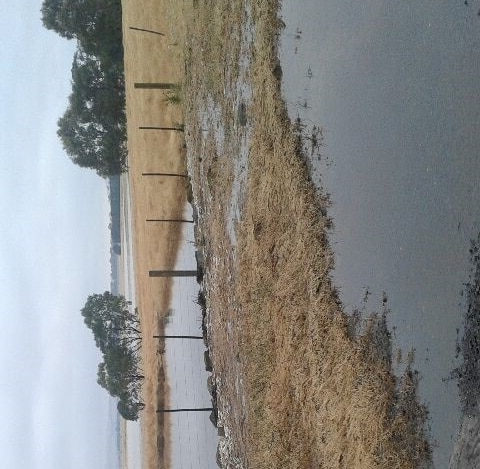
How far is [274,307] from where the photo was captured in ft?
26.2

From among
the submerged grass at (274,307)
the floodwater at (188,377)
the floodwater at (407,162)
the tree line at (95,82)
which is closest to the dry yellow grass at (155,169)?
the floodwater at (188,377)

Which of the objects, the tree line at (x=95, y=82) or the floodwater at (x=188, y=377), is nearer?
the floodwater at (x=188, y=377)

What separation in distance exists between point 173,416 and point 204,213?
15.0ft

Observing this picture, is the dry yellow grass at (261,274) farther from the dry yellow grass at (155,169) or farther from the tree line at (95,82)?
the tree line at (95,82)

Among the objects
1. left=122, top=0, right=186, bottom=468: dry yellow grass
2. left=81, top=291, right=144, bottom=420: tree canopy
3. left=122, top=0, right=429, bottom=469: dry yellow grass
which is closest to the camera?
left=122, top=0, right=429, bottom=469: dry yellow grass

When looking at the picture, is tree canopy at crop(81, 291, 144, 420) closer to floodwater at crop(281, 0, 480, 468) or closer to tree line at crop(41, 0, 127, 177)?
tree line at crop(41, 0, 127, 177)

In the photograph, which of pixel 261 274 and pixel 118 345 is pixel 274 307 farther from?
pixel 118 345

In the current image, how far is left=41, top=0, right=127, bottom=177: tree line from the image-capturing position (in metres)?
16.9

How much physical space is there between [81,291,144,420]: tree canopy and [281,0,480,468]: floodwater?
1085cm

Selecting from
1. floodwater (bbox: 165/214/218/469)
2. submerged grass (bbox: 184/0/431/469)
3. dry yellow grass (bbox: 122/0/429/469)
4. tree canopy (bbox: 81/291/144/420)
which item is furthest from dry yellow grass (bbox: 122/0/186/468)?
tree canopy (bbox: 81/291/144/420)

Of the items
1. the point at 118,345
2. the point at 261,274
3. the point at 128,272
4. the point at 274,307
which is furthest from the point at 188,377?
the point at 128,272

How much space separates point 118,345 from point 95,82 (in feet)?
25.8

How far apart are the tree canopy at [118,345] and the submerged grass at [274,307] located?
619cm

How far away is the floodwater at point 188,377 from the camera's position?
1188cm
